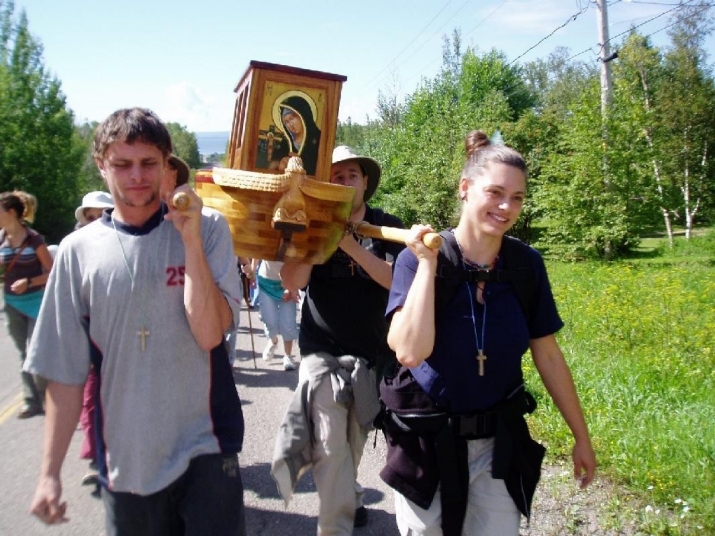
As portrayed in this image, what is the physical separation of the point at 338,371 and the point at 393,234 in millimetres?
1028

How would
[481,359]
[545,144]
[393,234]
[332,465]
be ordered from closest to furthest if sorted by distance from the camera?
1. [481,359]
2. [393,234]
3. [332,465]
4. [545,144]

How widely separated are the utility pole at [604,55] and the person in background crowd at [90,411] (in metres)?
15.4

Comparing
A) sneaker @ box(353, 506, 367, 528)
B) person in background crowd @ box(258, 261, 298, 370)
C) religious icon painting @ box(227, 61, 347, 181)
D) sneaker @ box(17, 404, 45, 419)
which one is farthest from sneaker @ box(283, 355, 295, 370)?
religious icon painting @ box(227, 61, 347, 181)

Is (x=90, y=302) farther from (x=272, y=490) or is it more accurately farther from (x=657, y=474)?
(x=657, y=474)

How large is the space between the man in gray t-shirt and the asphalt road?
1.13 m

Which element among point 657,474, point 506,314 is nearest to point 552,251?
point 657,474

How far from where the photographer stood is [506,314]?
2.38 metres

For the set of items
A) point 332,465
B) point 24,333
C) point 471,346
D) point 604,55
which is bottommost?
point 332,465

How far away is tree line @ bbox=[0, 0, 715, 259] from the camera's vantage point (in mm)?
18109

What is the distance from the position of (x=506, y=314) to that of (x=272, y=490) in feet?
9.00

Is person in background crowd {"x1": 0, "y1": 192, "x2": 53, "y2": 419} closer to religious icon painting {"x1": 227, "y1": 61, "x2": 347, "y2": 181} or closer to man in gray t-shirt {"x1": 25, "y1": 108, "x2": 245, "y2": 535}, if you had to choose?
religious icon painting {"x1": 227, "y1": 61, "x2": 347, "y2": 181}

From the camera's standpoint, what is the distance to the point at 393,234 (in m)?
2.52

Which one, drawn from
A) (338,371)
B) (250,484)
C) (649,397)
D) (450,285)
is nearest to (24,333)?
(250,484)

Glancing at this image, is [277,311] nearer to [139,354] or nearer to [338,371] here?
[338,371]
